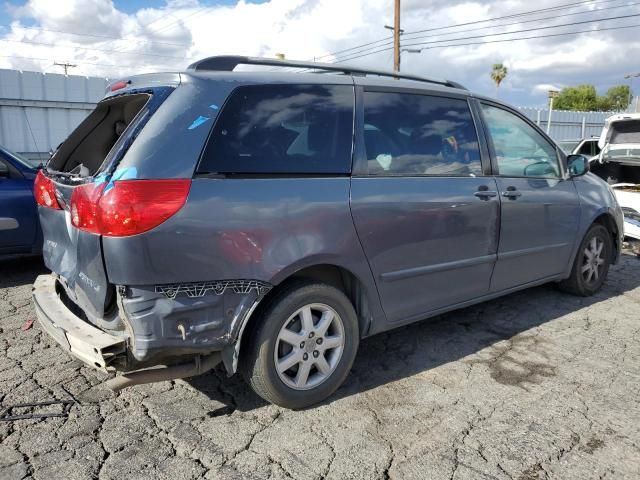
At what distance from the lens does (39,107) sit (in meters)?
11.6

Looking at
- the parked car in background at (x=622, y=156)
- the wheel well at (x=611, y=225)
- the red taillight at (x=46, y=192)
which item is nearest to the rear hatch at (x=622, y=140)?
the parked car in background at (x=622, y=156)

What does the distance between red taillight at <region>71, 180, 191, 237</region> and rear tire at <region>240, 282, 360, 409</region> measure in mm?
743

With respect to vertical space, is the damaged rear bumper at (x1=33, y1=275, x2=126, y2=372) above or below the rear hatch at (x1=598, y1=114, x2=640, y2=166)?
below

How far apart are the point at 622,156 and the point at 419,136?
20.8 feet

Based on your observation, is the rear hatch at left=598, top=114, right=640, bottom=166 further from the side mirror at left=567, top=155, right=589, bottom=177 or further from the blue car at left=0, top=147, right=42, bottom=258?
the blue car at left=0, top=147, right=42, bottom=258

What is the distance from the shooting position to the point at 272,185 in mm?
2715

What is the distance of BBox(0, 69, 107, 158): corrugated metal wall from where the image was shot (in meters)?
11.2

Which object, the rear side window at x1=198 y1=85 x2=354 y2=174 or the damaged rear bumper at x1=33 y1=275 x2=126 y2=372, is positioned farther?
the rear side window at x1=198 y1=85 x2=354 y2=174

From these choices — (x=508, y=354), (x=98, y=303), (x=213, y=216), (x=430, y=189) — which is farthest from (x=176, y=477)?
(x=508, y=354)

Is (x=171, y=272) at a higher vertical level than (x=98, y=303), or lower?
higher

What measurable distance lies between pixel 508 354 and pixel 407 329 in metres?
0.80

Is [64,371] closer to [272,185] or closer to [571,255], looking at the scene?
[272,185]

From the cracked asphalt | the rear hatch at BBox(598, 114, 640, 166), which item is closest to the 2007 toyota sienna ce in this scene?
the cracked asphalt

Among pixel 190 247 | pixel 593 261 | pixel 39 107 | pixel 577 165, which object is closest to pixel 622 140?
pixel 593 261
